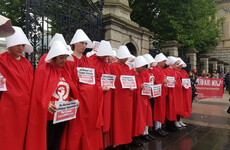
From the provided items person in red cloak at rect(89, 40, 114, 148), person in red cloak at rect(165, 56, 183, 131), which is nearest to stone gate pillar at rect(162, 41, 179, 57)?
person in red cloak at rect(165, 56, 183, 131)

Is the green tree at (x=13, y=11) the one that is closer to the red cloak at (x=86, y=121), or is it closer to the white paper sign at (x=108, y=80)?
the white paper sign at (x=108, y=80)

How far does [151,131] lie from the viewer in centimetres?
559

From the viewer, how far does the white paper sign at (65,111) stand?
2646 mm

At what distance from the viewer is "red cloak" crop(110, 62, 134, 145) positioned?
3900mm

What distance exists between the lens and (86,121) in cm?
326

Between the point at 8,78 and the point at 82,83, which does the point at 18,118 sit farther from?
the point at 82,83

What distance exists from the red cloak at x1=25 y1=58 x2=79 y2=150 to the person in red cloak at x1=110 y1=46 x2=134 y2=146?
156 centimetres

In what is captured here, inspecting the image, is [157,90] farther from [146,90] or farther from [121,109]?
[121,109]

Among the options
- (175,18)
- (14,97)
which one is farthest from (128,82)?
(175,18)

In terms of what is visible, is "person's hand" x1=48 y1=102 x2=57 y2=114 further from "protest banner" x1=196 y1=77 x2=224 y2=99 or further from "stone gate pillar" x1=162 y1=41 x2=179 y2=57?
"stone gate pillar" x1=162 y1=41 x2=179 y2=57

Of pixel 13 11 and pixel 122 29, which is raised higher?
pixel 13 11

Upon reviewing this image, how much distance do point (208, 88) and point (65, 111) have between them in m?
9.84

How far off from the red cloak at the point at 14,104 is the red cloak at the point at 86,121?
770mm

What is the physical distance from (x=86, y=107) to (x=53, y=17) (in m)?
3.23
